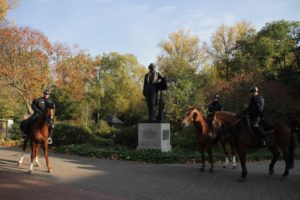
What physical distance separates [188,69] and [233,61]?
6924 mm

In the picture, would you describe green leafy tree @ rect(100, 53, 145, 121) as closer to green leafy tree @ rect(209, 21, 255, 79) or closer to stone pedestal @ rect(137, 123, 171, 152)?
green leafy tree @ rect(209, 21, 255, 79)

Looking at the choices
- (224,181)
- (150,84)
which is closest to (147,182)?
(224,181)

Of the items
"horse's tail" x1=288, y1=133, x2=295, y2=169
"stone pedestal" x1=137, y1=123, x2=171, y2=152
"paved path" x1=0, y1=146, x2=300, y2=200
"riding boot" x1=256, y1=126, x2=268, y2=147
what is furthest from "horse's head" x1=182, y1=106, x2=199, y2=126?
"stone pedestal" x1=137, y1=123, x2=171, y2=152

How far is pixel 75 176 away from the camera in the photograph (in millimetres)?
11609

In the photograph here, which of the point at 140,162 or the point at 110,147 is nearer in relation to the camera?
the point at 140,162

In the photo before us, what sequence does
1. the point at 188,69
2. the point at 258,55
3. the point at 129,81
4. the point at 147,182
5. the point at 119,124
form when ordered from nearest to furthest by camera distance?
1. the point at 147,182
2. the point at 258,55
3. the point at 188,69
4. the point at 119,124
5. the point at 129,81

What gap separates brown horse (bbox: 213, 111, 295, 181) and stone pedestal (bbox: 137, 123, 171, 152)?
4.91 metres

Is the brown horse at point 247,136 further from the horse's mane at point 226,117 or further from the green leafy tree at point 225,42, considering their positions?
the green leafy tree at point 225,42

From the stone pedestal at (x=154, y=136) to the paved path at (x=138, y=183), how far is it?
2397mm

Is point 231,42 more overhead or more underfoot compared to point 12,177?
more overhead

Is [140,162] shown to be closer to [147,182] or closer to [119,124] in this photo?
[147,182]

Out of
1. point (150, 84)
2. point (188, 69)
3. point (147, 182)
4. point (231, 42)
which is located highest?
point (231, 42)

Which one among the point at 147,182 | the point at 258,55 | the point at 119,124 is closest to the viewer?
the point at 147,182

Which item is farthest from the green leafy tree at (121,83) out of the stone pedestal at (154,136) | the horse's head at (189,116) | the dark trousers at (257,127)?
the dark trousers at (257,127)
